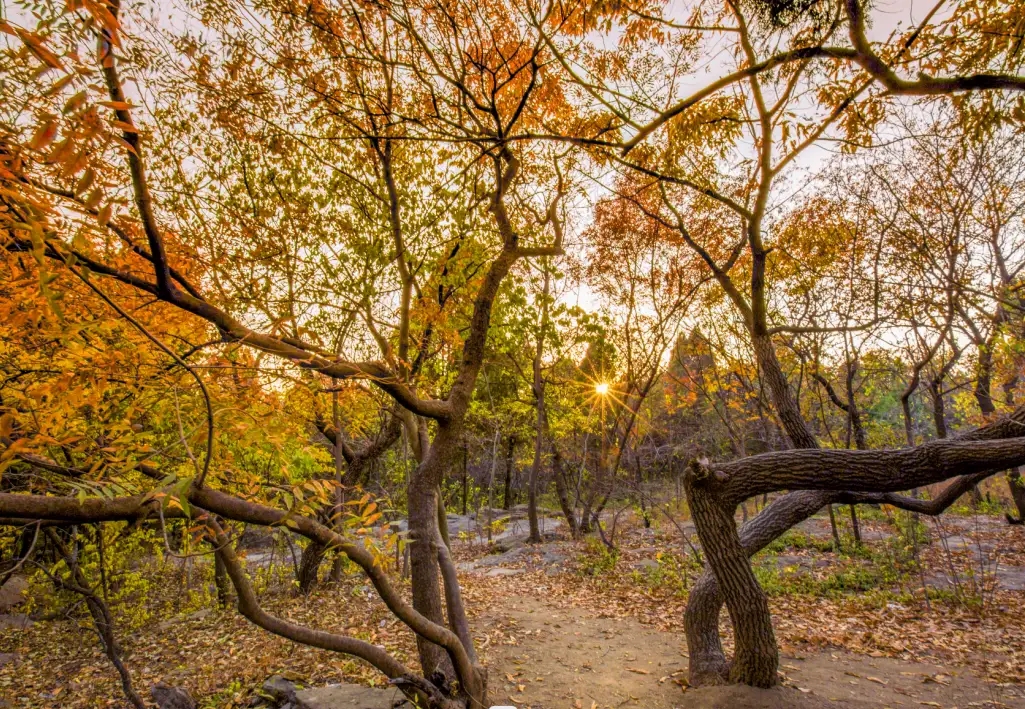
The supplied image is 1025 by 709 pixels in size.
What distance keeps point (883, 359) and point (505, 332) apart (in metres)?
8.12

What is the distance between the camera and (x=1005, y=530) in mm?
11367

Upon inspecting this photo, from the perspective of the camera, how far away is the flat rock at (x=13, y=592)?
368 inches

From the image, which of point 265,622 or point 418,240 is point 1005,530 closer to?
point 418,240

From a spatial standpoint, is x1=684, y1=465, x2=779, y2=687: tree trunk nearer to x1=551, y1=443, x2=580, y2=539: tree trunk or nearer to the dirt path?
the dirt path

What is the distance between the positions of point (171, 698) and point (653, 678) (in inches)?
208

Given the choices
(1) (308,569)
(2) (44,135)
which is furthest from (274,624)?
(1) (308,569)

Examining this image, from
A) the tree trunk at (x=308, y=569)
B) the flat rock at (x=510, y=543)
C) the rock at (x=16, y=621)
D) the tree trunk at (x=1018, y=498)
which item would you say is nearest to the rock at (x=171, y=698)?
the tree trunk at (x=308, y=569)

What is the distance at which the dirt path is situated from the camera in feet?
15.2

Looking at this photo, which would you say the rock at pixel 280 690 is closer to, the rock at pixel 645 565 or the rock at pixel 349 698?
the rock at pixel 349 698

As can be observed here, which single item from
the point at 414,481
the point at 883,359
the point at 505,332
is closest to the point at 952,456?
the point at 414,481

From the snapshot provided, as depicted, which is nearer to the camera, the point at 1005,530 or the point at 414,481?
the point at 414,481

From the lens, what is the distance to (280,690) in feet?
17.2

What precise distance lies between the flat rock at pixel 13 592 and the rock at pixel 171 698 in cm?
660

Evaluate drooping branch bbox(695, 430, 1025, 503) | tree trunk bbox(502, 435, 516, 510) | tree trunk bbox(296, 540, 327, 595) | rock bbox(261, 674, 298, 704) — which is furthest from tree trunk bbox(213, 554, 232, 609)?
tree trunk bbox(502, 435, 516, 510)
